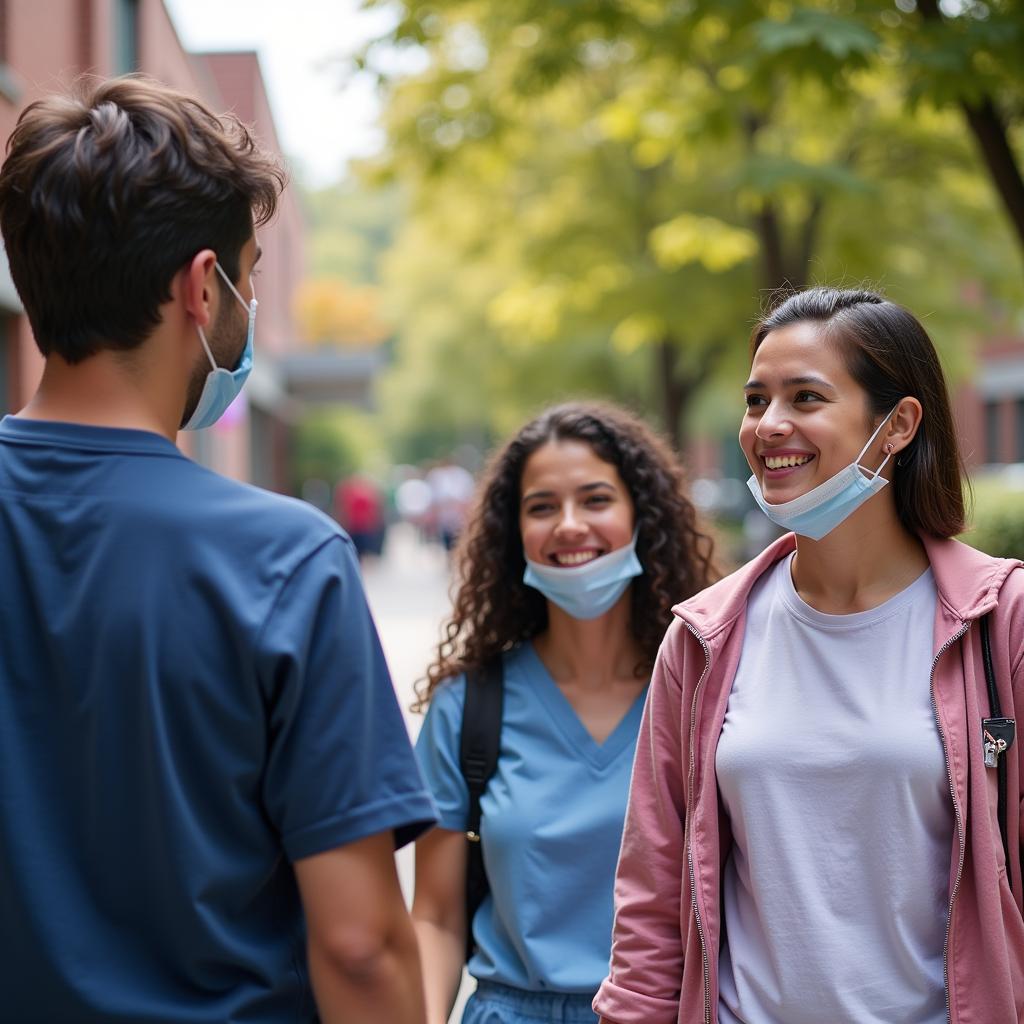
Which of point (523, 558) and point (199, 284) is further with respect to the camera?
point (523, 558)

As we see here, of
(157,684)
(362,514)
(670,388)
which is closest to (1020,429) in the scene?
(670,388)

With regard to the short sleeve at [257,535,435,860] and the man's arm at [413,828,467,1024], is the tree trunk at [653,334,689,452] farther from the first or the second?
the short sleeve at [257,535,435,860]

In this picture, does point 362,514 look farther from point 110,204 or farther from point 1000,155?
point 110,204

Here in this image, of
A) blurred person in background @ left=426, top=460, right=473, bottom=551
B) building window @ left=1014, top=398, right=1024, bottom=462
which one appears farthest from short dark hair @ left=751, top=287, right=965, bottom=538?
building window @ left=1014, top=398, right=1024, bottom=462

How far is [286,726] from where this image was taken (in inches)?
69.4

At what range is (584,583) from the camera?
3479mm

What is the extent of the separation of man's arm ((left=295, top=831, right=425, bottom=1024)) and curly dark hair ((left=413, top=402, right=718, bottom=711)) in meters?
1.65

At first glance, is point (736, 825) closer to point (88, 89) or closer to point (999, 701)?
point (999, 701)

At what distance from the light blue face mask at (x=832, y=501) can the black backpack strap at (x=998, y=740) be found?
36cm

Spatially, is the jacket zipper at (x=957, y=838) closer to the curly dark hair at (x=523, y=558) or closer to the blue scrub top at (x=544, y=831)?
the blue scrub top at (x=544, y=831)

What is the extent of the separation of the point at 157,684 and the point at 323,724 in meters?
0.21

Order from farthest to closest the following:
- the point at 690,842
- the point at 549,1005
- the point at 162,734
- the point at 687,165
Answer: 1. the point at 687,165
2. the point at 549,1005
3. the point at 690,842
4. the point at 162,734

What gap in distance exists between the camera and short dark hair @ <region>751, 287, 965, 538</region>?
2.58 m

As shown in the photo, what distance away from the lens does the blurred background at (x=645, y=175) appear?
310 inches
